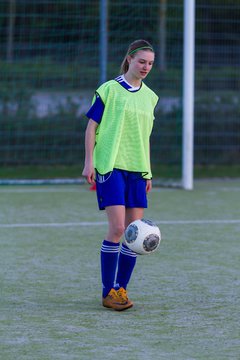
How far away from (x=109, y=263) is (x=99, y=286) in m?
0.71

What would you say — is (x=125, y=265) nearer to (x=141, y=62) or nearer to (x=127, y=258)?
(x=127, y=258)

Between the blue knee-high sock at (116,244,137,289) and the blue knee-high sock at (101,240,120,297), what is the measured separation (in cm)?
7

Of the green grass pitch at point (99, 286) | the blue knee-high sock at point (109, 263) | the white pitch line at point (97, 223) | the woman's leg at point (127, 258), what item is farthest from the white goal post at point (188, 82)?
the blue knee-high sock at point (109, 263)

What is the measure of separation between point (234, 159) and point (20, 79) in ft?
11.7

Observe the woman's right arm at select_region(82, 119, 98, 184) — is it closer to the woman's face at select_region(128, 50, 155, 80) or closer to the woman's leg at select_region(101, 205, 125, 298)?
the woman's leg at select_region(101, 205, 125, 298)

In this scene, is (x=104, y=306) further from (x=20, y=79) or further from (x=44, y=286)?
(x=20, y=79)

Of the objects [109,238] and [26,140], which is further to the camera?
[26,140]

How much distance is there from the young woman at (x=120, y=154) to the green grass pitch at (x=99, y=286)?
31 centimetres

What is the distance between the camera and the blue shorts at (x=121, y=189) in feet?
19.4

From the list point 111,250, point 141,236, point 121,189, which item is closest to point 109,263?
point 111,250

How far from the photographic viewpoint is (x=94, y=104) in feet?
19.6

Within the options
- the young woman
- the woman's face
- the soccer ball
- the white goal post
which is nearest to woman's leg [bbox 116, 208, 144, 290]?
the young woman

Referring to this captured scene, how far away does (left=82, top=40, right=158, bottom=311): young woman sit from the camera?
5.92m

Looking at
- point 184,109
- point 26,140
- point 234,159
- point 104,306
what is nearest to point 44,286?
point 104,306
